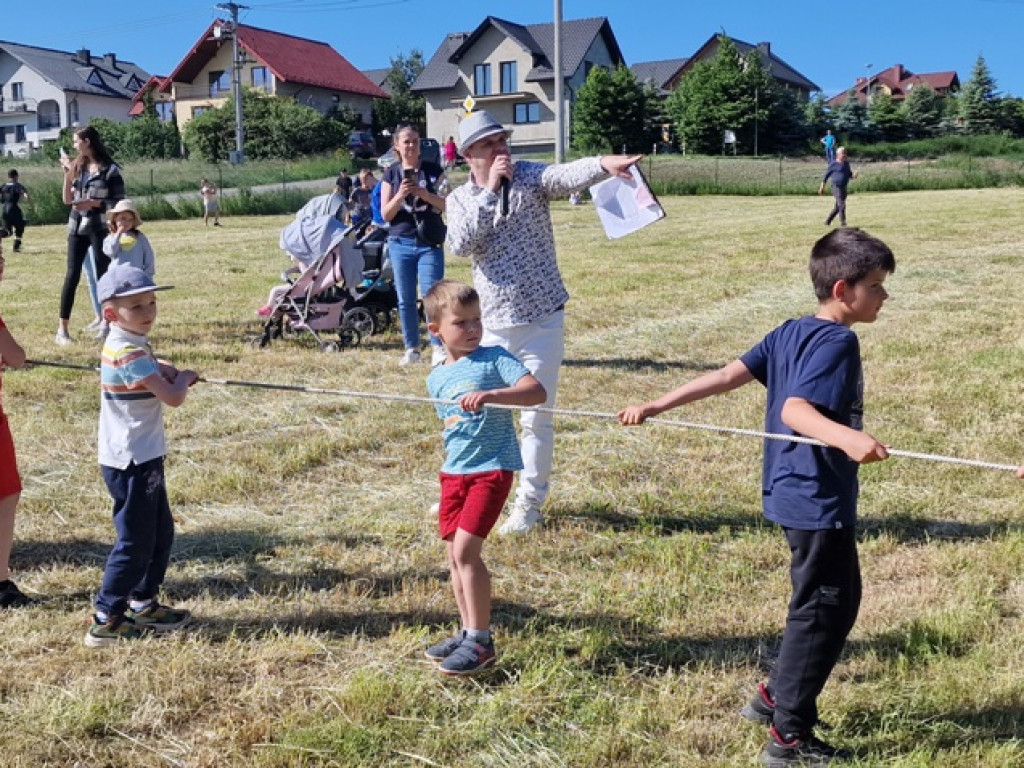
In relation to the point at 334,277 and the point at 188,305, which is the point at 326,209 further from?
the point at 188,305

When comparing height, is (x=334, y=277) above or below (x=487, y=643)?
above

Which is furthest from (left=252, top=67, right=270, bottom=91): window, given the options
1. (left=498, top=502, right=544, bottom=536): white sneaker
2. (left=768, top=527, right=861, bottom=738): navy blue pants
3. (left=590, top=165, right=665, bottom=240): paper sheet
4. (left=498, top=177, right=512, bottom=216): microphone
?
(left=768, top=527, right=861, bottom=738): navy blue pants

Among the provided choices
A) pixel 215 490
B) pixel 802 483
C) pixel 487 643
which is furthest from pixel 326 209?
pixel 802 483

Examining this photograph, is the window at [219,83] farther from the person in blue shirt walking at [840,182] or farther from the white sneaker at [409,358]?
the white sneaker at [409,358]

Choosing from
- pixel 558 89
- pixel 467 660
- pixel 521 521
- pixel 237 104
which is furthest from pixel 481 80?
pixel 467 660

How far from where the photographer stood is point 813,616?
2.99 m

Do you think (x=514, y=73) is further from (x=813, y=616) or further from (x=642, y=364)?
(x=813, y=616)

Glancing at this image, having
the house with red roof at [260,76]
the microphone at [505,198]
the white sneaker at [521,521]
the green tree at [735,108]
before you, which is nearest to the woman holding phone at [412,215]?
the microphone at [505,198]

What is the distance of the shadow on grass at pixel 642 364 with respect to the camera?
360 inches

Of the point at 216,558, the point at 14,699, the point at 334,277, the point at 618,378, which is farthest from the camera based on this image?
the point at 334,277

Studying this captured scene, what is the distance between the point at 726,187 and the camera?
41.0 m

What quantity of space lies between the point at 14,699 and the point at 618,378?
597 cm

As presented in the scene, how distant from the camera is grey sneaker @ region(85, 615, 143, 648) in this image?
3882 millimetres

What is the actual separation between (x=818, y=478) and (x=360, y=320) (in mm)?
7809
